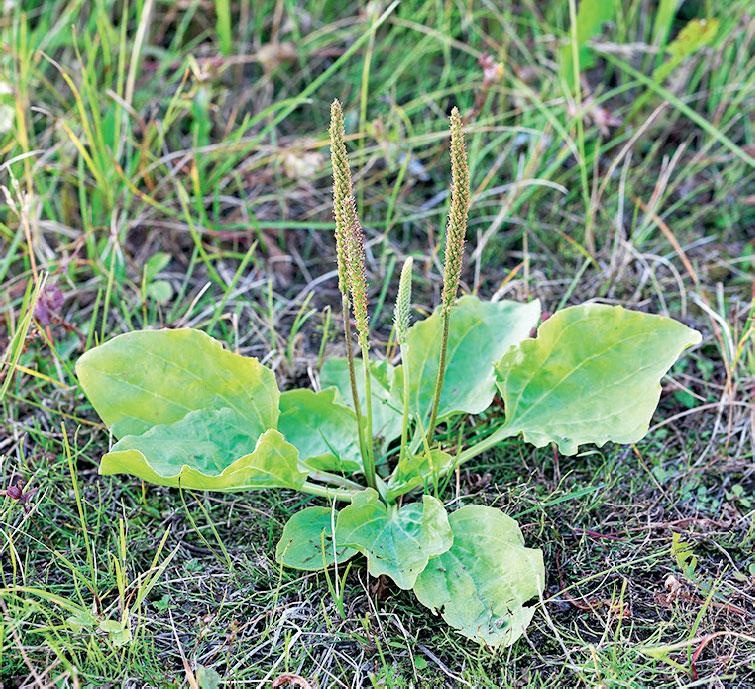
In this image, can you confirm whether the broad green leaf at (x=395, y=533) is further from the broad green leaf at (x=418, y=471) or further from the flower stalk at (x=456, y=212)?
the flower stalk at (x=456, y=212)

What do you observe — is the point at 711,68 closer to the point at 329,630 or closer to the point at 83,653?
the point at 329,630

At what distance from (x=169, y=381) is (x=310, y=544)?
60cm

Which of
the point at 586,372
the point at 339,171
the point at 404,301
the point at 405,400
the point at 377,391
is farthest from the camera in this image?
the point at 377,391

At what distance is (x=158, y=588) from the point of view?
2.30 meters

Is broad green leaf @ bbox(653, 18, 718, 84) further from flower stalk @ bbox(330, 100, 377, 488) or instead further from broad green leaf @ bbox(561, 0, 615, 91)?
flower stalk @ bbox(330, 100, 377, 488)

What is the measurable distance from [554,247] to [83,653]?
2.18 m

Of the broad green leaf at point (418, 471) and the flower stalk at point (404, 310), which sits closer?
the flower stalk at point (404, 310)

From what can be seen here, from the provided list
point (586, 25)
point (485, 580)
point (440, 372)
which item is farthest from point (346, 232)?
point (586, 25)

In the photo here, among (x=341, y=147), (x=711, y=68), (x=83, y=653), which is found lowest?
(x=83, y=653)

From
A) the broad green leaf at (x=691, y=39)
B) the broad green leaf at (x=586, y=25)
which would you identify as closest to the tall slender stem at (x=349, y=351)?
the broad green leaf at (x=586, y=25)

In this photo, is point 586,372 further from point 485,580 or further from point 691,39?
point 691,39

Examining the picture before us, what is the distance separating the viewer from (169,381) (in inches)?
96.5

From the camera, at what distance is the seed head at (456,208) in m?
1.88

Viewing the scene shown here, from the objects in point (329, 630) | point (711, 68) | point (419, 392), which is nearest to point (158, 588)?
point (329, 630)
